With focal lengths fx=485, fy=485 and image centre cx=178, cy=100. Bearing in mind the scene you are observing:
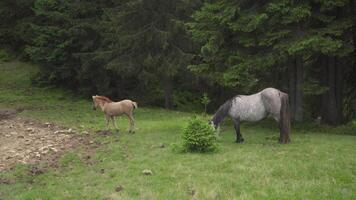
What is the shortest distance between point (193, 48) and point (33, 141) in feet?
51.3

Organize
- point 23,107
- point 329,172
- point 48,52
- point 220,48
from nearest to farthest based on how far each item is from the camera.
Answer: point 329,172
point 220,48
point 23,107
point 48,52

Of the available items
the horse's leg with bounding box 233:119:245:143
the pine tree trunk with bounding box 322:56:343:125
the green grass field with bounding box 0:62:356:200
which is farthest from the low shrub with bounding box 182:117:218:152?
the pine tree trunk with bounding box 322:56:343:125

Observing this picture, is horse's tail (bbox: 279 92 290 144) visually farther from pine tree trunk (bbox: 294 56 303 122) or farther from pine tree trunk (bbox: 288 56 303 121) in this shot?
pine tree trunk (bbox: 288 56 303 121)

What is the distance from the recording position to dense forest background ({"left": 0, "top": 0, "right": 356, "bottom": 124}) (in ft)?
63.1

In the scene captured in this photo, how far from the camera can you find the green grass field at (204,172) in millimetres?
10633

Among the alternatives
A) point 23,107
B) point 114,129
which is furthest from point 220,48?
point 23,107

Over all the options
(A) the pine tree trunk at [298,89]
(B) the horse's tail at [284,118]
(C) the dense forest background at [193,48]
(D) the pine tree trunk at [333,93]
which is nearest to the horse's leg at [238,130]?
(B) the horse's tail at [284,118]

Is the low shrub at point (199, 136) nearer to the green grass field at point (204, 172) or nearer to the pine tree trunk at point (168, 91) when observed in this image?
the green grass field at point (204, 172)

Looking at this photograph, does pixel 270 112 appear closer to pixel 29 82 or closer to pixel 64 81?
pixel 64 81

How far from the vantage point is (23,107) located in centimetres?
2959

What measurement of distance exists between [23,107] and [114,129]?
36.2 feet

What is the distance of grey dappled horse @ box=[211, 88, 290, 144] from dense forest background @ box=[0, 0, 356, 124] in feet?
10.0

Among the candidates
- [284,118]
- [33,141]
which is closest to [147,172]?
[284,118]

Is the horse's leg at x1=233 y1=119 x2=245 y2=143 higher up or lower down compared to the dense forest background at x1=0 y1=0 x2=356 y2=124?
lower down
